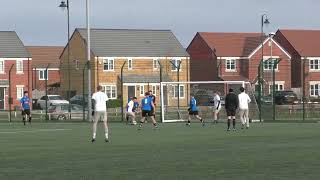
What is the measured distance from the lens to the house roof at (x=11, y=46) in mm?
83875

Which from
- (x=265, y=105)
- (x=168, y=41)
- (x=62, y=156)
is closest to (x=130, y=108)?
(x=265, y=105)

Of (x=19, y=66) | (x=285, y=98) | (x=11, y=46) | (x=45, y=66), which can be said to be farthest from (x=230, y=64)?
(x=45, y=66)

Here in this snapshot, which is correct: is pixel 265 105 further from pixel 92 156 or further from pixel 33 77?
pixel 33 77

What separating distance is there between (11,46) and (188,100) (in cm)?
3828

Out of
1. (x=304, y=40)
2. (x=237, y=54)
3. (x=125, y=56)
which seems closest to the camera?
(x=125, y=56)

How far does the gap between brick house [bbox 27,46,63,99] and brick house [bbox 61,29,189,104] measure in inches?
318

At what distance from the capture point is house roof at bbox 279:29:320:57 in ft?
310

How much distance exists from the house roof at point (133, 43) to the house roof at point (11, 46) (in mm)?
6475

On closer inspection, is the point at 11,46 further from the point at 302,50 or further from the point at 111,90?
the point at 302,50

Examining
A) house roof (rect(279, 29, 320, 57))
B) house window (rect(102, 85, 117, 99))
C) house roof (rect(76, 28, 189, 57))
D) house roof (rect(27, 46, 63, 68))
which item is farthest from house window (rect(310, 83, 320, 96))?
house roof (rect(27, 46, 63, 68))

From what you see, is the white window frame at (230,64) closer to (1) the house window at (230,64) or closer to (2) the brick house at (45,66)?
(1) the house window at (230,64)

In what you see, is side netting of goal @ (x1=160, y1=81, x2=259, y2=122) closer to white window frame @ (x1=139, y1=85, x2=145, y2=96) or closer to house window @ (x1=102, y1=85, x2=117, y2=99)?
white window frame @ (x1=139, y1=85, x2=145, y2=96)

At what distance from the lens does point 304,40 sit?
97062 mm

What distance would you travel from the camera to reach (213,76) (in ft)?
275
